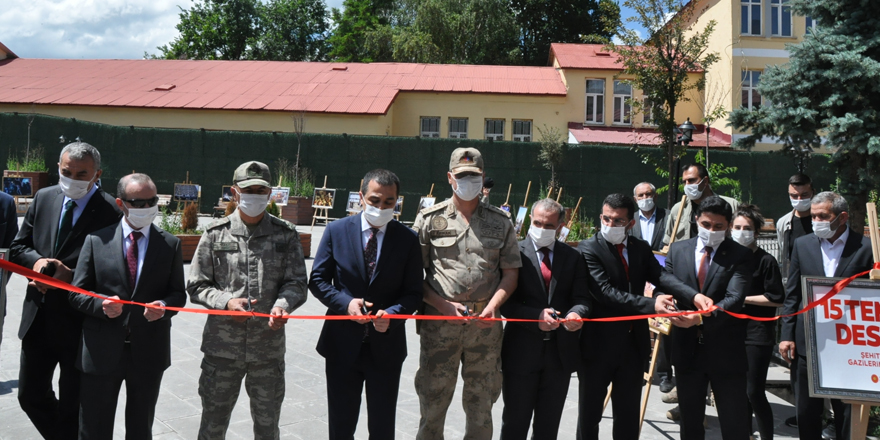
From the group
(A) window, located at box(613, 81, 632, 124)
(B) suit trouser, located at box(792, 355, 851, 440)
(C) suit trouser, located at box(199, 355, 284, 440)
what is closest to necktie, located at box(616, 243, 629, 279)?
(B) suit trouser, located at box(792, 355, 851, 440)

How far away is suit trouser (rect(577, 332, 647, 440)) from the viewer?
172 inches

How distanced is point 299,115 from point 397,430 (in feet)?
69.3

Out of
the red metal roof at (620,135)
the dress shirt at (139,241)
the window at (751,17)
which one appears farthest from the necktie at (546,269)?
the window at (751,17)

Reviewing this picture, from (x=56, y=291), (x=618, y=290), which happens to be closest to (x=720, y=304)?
(x=618, y=290)

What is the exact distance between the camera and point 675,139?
1611 centimetres

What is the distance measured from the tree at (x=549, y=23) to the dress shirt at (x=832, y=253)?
3497cm

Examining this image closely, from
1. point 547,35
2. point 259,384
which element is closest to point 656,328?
point 259,384

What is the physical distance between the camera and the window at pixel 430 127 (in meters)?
28.1

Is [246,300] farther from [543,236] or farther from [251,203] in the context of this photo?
[543,236]

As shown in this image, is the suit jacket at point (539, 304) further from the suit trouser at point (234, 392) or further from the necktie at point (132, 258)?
the necktie at point (132, 258)

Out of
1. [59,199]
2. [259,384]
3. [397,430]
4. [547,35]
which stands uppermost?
[547,35]

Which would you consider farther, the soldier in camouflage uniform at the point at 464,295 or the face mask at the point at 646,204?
the face mask at the point at 646,204

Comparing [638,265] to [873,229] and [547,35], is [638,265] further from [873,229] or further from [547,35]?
[547,35]

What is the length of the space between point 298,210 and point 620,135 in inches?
542
